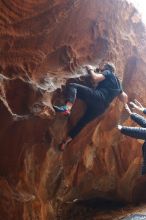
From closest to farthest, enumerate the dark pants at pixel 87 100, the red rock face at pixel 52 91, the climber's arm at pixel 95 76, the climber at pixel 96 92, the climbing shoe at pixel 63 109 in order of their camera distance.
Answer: the red rock face at pixel 52 91, the climbing shoe at pixel 63 109, the dark pants at pixel 87 100, the climber at pixel 96 92, the climber's arm at pixel 95 76

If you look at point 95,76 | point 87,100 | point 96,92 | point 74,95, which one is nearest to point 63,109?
point 74,95

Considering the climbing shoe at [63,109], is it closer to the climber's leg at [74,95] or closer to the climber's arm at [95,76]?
the climber's leg at [74,95]

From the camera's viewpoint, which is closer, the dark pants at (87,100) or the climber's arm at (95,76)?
the dark pants at (87,100)

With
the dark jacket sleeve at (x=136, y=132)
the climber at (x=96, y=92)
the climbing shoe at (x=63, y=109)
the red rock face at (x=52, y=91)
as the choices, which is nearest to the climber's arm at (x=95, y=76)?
the climber at (x=96, y=92)

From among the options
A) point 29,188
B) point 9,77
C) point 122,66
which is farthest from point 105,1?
point 29,188

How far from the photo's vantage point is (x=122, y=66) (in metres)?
7.38

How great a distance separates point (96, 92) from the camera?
6.12 m

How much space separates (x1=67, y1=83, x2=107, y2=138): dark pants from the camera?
5.90 m

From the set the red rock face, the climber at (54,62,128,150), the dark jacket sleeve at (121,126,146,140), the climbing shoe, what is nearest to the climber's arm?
the climber at (54,62,128,150)

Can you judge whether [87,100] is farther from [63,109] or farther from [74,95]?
[63,109]

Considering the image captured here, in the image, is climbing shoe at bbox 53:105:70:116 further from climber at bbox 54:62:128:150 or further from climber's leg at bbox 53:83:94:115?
climber at bbox 54:62:128:150

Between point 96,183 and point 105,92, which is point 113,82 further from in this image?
point 96,183

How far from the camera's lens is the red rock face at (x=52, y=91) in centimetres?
546

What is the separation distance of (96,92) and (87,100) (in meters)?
0.21
